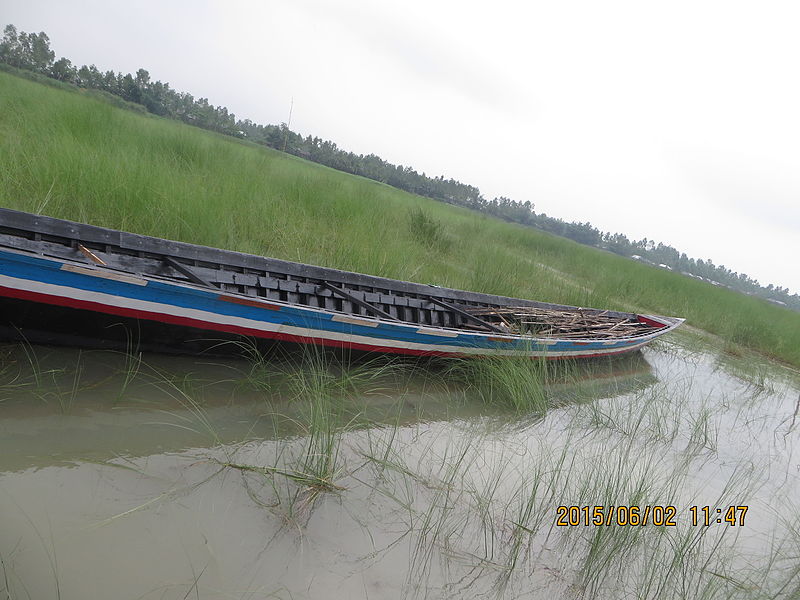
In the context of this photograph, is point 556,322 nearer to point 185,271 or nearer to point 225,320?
point 225,320

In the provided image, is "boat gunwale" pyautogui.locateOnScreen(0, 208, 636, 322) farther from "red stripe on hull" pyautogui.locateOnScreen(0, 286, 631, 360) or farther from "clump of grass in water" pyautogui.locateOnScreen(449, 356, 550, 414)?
"clump of grass in water" pyautogui.locateOnScreen(449, 356, 550, 414)

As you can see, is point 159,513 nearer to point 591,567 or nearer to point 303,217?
point 591,567

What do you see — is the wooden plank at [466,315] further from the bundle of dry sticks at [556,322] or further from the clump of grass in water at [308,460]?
the clump of grass in water at [308,460]

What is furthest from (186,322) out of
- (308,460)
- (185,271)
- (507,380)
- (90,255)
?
(507,380)

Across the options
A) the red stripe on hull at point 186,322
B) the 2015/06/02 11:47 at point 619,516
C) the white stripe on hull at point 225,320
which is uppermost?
the white stripe on hull at point 225,320

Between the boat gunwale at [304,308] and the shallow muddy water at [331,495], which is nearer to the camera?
the shallow muddy water at [331,495]

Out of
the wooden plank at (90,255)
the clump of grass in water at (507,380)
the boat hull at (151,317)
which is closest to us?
the boat hull at (151,317)

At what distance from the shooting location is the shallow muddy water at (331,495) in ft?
4.85

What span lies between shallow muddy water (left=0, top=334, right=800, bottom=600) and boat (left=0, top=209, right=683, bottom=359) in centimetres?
19

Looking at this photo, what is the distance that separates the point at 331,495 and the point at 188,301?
4.65 ft

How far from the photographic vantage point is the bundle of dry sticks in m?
4.72

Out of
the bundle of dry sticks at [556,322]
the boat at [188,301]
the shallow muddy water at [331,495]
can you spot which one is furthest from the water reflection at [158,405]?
the bundle of dry sticks at [556,322]

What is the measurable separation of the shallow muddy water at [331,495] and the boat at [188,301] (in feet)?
0.61

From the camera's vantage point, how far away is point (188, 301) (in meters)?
2.62
